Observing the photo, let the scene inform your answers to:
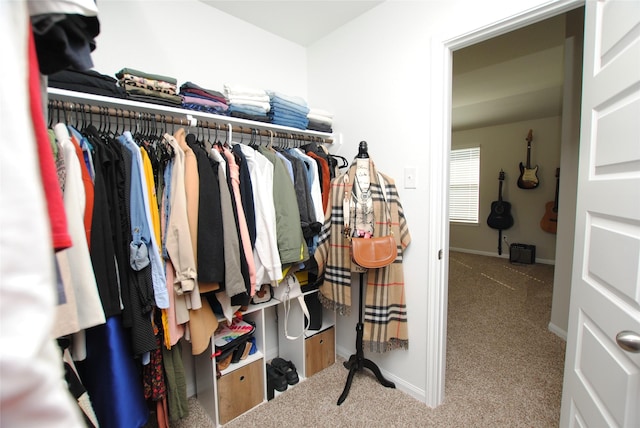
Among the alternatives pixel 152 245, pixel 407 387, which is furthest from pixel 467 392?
pixel 152 245

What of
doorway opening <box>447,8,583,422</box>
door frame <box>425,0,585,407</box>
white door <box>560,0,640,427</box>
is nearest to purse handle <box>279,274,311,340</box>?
door frame <box>425,0,585,407</box>

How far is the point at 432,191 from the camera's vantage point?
64.2 inches

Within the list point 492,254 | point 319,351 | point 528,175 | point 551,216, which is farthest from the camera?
point 492,254

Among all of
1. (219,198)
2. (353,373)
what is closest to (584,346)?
(353,373)

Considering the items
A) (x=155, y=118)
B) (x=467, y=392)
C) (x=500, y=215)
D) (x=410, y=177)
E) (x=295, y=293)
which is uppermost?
(x=155, y=118)

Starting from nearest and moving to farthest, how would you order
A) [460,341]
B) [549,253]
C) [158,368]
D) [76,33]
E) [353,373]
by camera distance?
[76,33] < [158,368] < [353,373] < [460,341] < [549,253]

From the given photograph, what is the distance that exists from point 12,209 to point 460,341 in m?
2.79

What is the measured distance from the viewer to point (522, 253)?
15.6ft

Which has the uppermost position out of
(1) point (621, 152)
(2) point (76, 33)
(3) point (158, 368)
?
(2) point (76, 33)

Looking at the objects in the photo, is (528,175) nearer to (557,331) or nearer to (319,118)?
(557,331)

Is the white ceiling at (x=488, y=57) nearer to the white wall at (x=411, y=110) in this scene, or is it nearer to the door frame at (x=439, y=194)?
the white wall at (x=411, y=110)

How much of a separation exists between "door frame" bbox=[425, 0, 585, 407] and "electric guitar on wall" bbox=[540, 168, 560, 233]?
404cm

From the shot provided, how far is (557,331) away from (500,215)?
301 centimetres

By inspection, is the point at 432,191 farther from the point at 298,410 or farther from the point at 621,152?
the point at 298,410
